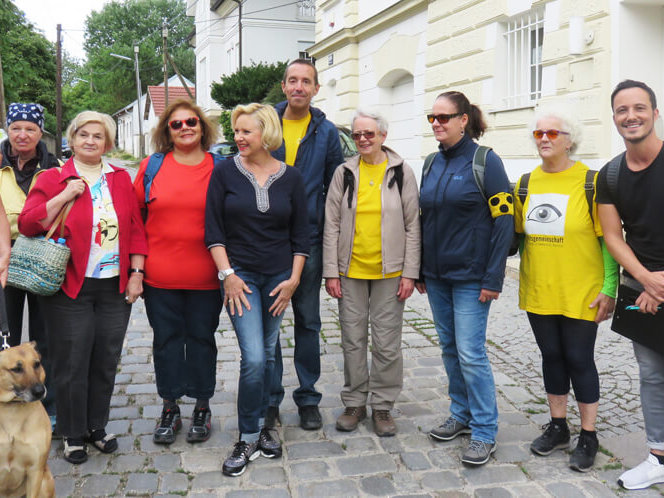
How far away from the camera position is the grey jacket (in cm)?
407

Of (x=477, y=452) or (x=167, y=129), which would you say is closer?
(x=477, y=452)

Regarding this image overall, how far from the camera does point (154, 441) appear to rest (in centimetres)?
404

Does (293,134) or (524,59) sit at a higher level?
(524,59)

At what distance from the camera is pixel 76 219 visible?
3662 millimetres

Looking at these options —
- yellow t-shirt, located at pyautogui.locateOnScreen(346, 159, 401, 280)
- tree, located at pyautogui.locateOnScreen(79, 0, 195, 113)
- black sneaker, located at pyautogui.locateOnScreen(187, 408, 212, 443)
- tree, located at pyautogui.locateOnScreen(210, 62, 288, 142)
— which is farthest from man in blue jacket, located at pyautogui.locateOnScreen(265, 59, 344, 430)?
tree, located at pyautogui.locateOnScreen(79, 0, 195, 113)

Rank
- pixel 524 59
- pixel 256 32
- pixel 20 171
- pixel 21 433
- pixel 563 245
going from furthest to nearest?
pixel 256 32, pixel 524 59, pixel 20 171, pixel 563 245, pixel 21 433

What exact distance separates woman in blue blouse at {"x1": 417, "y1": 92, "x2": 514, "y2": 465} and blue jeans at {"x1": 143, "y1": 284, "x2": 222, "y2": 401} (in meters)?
1.41

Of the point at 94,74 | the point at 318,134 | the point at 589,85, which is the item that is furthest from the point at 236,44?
the point at 94,74

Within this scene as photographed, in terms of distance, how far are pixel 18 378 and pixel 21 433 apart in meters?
0.26

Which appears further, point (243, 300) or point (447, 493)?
point (243, 300)

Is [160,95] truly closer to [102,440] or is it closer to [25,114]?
[25,114]

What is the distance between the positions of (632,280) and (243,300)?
2.16 meters

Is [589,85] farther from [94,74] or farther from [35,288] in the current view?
[94,74]

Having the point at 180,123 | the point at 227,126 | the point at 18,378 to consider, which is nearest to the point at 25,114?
the point at 180,123
